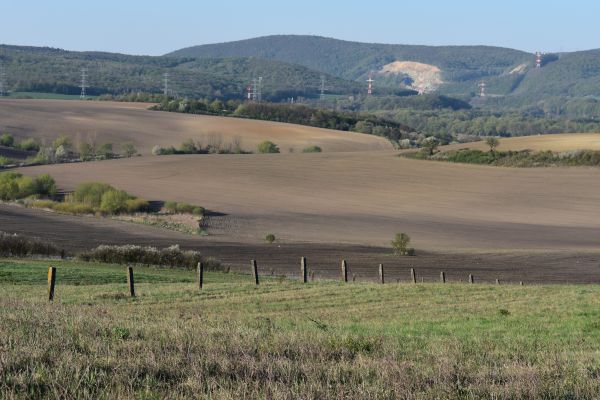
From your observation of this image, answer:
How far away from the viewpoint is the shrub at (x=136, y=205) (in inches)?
2840

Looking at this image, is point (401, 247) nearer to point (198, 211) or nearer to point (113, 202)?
point (198, 211)

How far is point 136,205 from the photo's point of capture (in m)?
72.6

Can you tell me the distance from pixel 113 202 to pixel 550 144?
64.2m

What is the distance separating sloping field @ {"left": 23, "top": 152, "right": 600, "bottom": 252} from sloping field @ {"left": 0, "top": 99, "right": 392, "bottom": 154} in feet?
62.5

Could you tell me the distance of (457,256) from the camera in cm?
5262

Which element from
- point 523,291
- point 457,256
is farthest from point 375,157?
point 523,291

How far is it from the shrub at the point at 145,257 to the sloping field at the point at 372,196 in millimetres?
14836

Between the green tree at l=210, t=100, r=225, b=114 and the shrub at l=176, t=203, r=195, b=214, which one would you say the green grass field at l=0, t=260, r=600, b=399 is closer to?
the shrub at l=176, t=203, r=195, b=214

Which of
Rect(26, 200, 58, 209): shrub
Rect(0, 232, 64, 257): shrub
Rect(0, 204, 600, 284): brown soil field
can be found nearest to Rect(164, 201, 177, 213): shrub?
Rect(26, 200, 58, 209): shrub

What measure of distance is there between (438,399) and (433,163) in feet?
335

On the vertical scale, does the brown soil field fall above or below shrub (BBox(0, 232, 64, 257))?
below

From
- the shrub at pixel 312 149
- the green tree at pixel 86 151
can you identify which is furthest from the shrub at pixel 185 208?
the shrub at pixel 312 149

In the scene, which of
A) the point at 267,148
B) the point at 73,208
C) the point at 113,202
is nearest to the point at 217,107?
the point at 267,148

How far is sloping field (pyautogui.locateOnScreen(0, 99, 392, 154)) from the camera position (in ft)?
416
